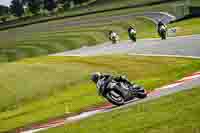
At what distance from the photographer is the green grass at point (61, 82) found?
2186 centimetres

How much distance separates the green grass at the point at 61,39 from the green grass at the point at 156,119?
37802 mm

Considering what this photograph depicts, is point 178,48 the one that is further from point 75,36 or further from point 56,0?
point 56,0

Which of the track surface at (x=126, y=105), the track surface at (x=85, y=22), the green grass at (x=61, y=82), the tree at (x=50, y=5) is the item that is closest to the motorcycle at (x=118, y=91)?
the track surface at (x=126, y=105)

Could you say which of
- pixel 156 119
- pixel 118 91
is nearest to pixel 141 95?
pixel 118 91

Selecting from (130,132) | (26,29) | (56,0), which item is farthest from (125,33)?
(56,0)

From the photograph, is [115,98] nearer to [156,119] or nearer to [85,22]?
[156,119]

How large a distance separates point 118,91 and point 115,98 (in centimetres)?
29

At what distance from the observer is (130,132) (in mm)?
12461

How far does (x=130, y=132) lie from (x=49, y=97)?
42.3ft

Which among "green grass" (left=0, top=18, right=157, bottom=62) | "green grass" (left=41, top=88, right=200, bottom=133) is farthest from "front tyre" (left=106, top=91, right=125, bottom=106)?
"green grass" (left=0, top=18, right=157, bottom=62)

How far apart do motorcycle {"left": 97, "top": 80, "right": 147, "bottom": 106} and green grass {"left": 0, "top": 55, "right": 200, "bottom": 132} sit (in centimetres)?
242

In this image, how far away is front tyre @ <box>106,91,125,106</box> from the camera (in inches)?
737

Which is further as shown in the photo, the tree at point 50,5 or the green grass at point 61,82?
the tree at point 50,5

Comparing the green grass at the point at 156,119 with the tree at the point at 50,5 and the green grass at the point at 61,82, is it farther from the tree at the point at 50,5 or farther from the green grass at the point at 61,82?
the tree at the point at 50,5
